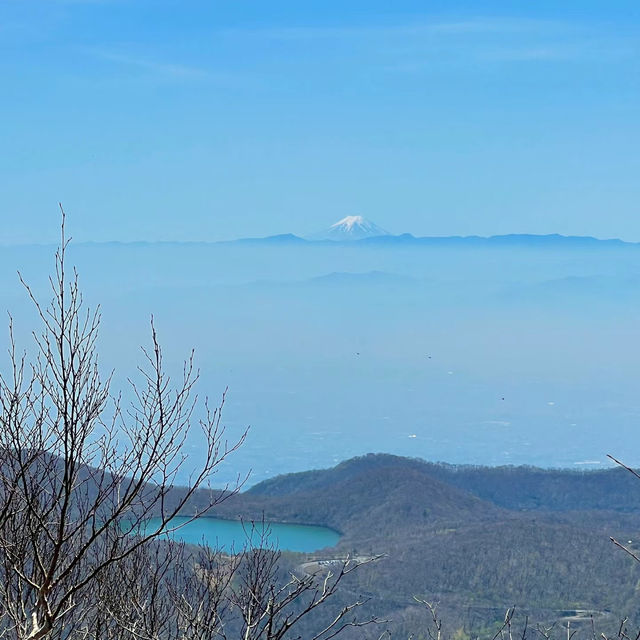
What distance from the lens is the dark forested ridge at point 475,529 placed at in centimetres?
2745

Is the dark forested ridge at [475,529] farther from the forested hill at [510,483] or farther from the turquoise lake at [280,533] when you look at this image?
the turquoise lake at [280,533]

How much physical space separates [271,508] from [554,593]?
1961cm

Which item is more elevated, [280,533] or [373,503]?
[373,503]

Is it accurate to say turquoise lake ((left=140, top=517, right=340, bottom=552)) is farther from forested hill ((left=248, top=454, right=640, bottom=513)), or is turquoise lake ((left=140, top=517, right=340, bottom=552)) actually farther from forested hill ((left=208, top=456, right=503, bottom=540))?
forested hill ((left=248, top=454, right=640, bottom=513))

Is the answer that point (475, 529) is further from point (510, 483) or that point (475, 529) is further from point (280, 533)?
point (510, 483)

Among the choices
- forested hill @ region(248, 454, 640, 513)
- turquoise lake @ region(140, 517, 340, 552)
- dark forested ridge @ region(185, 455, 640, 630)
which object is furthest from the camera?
forested hill @ region(248, 454, 640, 513)

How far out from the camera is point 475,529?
1383 inches

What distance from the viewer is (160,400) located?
13.7 feet

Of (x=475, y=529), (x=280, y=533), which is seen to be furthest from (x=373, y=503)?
(x=475, y=529)

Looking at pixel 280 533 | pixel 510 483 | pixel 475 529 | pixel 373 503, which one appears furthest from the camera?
pixel 510 483

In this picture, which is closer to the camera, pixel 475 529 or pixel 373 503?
pixel 475 529

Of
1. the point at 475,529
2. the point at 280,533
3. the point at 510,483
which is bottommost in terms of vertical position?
the point at 280,533

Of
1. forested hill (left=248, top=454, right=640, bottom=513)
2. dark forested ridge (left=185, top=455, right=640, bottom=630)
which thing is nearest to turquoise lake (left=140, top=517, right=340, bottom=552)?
dark forested ridge (left=185, top=455, right=640, bottom=630)

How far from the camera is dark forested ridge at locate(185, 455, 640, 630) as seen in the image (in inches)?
1081
